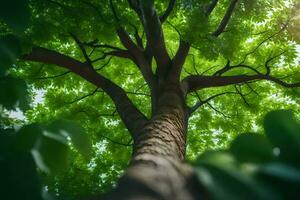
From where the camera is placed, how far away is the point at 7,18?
71 cm

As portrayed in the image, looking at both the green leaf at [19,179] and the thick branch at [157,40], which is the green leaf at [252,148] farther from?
the thick branch at [157,40]

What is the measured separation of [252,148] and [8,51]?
62 centimetres

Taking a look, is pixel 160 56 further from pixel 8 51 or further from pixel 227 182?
pixel 227 182

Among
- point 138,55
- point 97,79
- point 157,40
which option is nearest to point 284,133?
point 157,40

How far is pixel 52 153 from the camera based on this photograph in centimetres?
66

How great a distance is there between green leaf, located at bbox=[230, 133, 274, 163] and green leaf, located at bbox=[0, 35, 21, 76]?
1.89 feet

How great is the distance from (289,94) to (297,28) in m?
1.74

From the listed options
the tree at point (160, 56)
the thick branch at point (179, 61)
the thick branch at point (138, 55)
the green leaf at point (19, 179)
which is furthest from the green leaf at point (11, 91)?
the thick branch at point (138, 55)

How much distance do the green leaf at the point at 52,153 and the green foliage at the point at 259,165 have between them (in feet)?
0.99

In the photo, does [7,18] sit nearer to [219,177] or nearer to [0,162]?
[0,162]

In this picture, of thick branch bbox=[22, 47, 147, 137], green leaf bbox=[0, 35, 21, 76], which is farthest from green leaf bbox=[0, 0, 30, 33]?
thick branch bbox=[22, 47, 147, 137]

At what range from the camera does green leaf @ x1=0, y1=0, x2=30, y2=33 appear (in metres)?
0.71

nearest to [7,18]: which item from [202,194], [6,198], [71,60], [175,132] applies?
[6,198]

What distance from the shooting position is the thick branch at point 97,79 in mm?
6104
